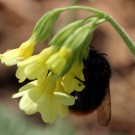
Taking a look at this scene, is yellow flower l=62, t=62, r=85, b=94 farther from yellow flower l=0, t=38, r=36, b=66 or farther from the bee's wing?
the bee's wing

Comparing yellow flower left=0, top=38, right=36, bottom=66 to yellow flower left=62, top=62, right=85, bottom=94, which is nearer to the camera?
yellow flower left=62, top=62, right=85, bottom=94

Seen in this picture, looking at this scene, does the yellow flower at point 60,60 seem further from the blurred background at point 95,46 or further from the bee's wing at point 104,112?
the blurred background at point 95,46

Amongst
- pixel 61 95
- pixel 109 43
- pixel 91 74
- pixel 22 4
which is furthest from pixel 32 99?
pixel 22 4

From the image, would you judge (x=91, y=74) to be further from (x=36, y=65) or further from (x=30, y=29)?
(x=30, y=29)

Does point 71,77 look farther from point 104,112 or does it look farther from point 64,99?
point 104,112

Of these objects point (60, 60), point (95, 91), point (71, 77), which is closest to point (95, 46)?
point (95, 91)

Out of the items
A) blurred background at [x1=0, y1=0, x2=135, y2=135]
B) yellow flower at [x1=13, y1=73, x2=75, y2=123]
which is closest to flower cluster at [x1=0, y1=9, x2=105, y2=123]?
yellow flower at [x1=13, y1=73, x2=75, y2=123]
